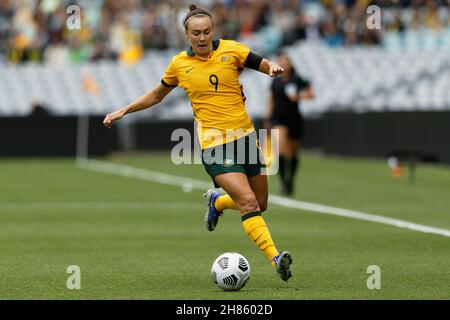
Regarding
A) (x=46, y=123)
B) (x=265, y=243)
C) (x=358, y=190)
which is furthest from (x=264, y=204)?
(x=46, y=123)

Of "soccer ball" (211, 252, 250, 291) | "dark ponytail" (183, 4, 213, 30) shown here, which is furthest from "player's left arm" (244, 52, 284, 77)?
"soccer ball" (211, 252, 250, 291)

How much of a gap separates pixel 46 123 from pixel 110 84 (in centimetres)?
652

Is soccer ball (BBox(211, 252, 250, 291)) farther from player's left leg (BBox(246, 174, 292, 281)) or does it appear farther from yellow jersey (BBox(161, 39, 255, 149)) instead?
yellow jersey (BBox(161, 39, 255, 149))

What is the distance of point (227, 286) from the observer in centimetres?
1025

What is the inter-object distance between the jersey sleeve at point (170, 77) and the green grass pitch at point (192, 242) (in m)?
1.64

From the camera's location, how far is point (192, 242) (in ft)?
47.4

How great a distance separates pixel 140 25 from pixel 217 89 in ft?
109

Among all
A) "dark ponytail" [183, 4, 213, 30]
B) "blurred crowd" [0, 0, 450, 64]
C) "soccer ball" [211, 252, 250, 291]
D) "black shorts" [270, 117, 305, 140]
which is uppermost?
"blurred crowd" [0, 0, 450, 64]

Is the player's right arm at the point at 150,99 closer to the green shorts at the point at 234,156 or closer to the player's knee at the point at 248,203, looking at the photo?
the green shorts at the point at 234,156

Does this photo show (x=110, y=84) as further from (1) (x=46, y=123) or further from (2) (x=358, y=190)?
(2) (x=358, y=190)

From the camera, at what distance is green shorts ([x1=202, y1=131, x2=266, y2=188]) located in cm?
1095

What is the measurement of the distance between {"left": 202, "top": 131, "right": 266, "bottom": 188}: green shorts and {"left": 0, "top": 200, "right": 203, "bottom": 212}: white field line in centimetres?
846

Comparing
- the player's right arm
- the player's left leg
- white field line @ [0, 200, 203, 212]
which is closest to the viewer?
the player's left leg

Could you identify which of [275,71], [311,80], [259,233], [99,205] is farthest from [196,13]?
[311,80]
